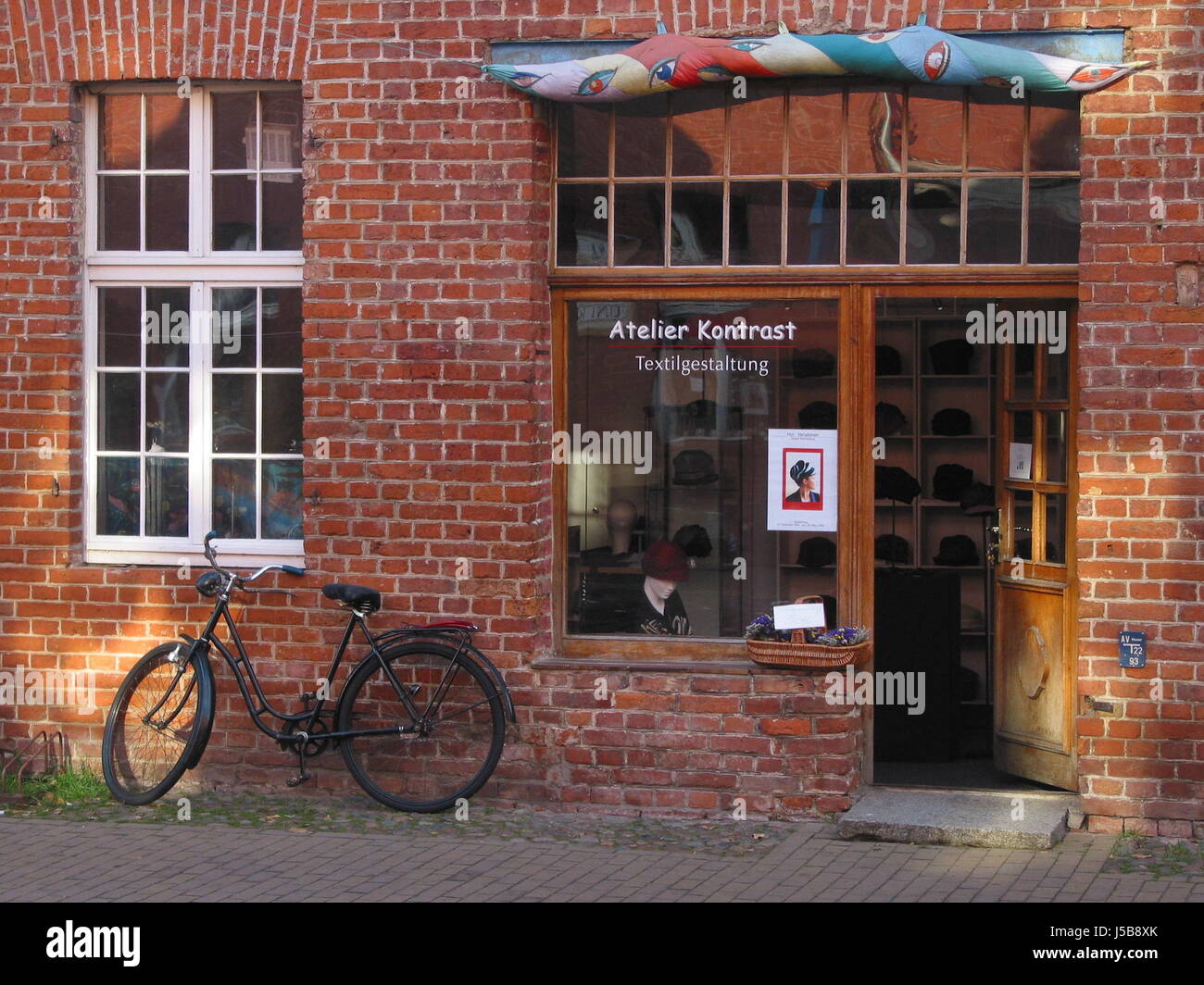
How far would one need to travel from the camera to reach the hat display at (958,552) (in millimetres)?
10812

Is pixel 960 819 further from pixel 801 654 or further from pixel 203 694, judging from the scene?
pixel 203 694

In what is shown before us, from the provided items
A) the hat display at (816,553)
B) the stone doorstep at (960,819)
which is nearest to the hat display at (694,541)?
the hat display at (816,553)

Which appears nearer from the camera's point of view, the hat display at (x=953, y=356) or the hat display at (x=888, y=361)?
the hat display at (x=953, y=356)

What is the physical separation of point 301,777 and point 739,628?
2.34 metres

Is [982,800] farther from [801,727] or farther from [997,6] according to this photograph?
[997,6]

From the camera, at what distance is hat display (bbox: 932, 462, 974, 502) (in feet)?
35.6

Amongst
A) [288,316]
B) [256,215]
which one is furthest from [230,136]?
[288,316]

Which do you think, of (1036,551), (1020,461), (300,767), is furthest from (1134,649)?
(300,767)

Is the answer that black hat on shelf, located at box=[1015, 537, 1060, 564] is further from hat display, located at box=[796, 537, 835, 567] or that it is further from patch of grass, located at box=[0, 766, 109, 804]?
patch of grass, located at box=[0, 766, 109, 804]

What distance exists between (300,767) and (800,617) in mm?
2635

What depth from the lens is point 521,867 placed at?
7270 millimetres

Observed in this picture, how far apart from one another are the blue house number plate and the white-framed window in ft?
13.6

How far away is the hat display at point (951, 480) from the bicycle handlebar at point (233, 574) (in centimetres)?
442

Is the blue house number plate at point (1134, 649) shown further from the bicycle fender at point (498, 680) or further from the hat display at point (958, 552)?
the hat display at point (958, 552)
